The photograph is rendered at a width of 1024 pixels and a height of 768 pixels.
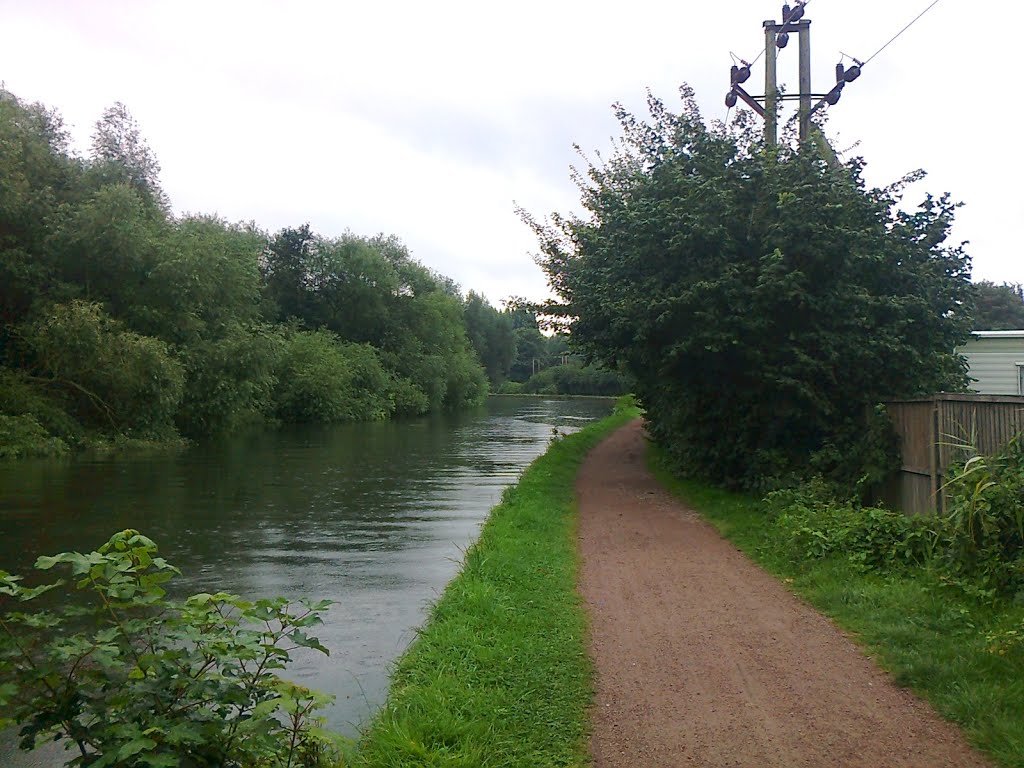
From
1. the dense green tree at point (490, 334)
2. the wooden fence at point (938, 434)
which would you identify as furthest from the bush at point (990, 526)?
the dense green tree at point (490, 334)

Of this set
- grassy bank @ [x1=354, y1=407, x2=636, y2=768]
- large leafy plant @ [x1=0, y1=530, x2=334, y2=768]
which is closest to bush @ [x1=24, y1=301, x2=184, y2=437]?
grassy bank @ [x1=354, y1=407, x2=636, y2=768]

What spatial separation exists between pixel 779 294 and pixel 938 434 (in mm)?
3957

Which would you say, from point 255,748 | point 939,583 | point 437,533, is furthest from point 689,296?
point 255,748

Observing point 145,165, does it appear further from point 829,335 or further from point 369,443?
point 829,335

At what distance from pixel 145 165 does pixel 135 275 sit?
9.10 m

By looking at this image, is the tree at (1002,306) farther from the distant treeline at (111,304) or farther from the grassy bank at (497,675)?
the grassy bank at (497,675)

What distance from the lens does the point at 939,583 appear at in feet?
24.6

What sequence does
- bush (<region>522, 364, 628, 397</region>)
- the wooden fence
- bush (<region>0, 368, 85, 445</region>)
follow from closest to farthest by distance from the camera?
the wooden fence < bush (<region>0, 368, 85, 445</region>) < bush (<region>522, 364, 628, 397</region>)

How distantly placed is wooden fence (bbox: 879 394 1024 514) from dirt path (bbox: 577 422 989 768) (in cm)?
234

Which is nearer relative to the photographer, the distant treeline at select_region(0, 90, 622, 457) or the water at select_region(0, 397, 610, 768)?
the water at select_region(0, 397, 610, 768)

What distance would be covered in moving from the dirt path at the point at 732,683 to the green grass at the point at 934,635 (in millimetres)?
150

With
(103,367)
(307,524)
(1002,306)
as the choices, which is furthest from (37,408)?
(1002,306)

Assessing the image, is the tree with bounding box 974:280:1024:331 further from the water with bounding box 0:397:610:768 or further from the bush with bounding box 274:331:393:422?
the water with bounding box 0:397:610:768

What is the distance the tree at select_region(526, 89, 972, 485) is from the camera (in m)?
13.1
